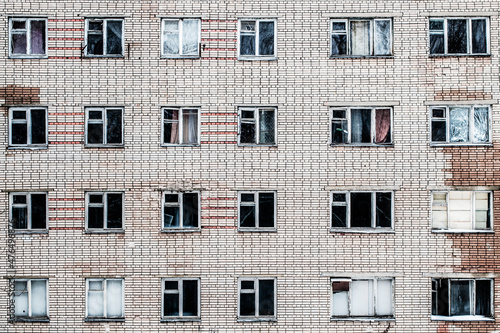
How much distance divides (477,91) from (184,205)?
7791 millimetres

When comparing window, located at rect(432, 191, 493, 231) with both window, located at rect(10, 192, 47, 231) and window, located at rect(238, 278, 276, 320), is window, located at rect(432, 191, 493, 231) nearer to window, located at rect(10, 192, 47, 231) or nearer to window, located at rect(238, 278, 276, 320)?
window, located at rect(238, 278, 276, 320)

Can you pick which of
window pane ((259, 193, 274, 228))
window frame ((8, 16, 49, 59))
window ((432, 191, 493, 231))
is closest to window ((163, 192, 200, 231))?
window pane ((259, 193, 274, 228))

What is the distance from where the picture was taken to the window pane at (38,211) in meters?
12.0

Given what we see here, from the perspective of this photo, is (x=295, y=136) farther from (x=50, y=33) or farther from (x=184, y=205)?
(x=50, y=33)

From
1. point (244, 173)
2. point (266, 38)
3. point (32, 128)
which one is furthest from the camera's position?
point (266, 38)

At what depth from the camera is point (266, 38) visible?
12164mm

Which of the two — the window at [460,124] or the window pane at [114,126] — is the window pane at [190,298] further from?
the window at [460,124]

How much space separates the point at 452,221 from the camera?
1206cm

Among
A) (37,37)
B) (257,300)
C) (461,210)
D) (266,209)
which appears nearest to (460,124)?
(461,210)

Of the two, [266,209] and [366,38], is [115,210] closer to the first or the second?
[266,209]

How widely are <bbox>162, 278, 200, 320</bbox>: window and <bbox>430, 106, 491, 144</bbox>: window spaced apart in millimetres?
7053

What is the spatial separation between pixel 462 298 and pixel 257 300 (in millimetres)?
5150

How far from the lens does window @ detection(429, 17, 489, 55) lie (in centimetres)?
1207

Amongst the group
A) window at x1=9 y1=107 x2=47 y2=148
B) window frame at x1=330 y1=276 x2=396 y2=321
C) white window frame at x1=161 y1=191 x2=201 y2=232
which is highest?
window at x1=9 y1=107 x2=47 y2=148
